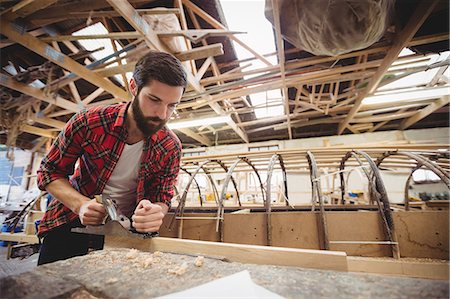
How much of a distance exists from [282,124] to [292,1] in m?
5.31

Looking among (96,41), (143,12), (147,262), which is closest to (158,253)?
(147,262)

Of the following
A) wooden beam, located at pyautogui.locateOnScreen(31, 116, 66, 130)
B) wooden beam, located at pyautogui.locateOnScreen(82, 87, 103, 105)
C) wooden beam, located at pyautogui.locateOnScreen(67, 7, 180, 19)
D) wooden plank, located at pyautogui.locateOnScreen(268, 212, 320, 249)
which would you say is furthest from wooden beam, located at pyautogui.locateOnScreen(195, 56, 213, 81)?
wooden beam, located at pyautogui.locateOnScreen(31, 116, 66, 130)

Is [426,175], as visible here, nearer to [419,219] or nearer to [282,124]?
[282,124]

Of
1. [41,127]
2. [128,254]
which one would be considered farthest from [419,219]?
[41,127]

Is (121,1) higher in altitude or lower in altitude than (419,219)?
higher

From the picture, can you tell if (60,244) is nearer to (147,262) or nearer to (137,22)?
(147,262)

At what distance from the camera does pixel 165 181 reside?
5.74 ft

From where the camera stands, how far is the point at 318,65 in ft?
13.5

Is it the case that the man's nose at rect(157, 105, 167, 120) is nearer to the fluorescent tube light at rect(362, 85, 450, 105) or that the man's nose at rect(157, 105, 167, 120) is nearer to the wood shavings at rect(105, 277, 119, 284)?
the wood shavings at rect(105, 277, 119, 284)

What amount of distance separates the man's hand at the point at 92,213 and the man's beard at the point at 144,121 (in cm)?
62

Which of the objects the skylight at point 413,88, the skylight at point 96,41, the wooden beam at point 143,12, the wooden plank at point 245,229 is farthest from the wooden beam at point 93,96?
the skylight at point 413,88

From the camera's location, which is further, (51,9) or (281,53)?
(281,53)

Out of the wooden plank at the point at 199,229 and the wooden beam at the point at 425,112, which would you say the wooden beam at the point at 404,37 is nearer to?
the wooden beam at the point at 425,112

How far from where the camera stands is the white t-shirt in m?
1.66
